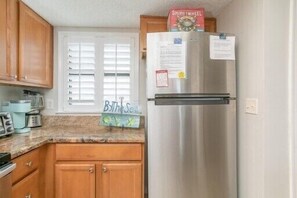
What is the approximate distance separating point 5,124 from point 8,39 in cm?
69

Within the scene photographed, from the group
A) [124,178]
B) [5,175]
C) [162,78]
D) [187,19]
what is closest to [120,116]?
[124,178]

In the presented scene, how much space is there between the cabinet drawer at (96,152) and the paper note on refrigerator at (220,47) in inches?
37.7

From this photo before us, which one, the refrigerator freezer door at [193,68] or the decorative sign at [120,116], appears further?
the decorative sign at [120,116]

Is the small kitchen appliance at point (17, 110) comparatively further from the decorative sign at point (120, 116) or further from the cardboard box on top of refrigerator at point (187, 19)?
the cardboard box on top of refrigerator at point (187, 19)

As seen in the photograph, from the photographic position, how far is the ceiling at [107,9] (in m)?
1.96

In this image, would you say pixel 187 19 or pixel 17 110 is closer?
pixel 187 19

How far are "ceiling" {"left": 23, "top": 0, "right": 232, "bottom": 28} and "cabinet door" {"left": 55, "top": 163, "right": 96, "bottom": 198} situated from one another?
4.52ft

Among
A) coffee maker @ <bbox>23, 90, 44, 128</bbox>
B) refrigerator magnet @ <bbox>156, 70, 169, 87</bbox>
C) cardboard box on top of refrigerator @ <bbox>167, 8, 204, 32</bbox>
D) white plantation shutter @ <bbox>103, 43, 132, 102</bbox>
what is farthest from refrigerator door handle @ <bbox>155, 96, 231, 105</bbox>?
coffee maker @ <bbox>23, 90, 44, 128</bbox>

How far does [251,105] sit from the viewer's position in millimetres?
1650

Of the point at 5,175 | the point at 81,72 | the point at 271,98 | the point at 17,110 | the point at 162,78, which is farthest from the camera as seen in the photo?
the point at 81,72

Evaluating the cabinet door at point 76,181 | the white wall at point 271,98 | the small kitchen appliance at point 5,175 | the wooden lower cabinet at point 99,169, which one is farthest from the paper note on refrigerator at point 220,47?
the small kitchen appliance at point 5,175

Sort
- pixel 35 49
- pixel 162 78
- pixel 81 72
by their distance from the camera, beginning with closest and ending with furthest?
pixel 162 78
pixel 35 49
pixel 81 72

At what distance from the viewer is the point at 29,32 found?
209cm

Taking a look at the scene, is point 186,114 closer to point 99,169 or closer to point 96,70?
point 99,169
